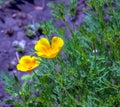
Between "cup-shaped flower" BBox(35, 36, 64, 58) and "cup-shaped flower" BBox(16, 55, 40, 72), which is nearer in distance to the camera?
"cup-shaped flower" BBox(35, 36, 64, 58)

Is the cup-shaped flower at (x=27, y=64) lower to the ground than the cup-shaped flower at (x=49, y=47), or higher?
lower

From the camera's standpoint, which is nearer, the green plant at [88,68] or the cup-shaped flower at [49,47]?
the cup-shaped flower at [49,47]

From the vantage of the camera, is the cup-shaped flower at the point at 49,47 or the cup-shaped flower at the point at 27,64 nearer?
the cup-shaped flower at the point at 49,47

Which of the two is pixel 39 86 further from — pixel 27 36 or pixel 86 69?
pixel 27 36

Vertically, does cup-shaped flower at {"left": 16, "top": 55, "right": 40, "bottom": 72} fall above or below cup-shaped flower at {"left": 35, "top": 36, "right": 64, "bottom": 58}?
below

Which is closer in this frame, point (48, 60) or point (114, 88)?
point (114, 88)

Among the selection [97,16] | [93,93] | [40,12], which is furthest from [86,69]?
[40,12]

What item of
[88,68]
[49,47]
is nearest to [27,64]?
[49,47]

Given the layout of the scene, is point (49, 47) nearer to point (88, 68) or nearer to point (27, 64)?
point (27, 64)
